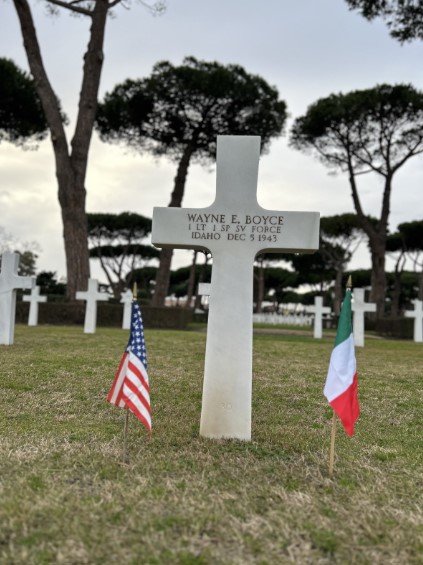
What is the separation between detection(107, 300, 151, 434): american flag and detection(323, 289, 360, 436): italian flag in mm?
1110

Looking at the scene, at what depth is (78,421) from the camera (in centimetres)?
407

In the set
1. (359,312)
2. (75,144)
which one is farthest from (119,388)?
(75,144)

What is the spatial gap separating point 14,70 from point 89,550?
22804 millimetres

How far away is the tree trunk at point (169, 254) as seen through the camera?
21.4 meters

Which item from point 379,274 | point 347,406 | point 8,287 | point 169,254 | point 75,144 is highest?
point 75,144

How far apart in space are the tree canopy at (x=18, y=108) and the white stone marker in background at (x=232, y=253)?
67.0 ft

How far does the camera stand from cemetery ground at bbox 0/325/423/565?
2.12m

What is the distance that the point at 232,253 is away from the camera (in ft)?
12.3

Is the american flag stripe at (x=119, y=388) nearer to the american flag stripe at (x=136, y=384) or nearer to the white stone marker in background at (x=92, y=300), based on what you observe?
the american flag stripe at (x=136, y=384)

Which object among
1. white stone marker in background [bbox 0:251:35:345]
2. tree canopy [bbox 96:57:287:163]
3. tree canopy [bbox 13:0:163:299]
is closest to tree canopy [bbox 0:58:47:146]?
tree canopy [bbox 96:57:287:163]

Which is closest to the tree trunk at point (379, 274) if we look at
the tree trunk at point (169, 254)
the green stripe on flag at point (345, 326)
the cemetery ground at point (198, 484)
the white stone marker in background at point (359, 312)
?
the tree trunk at point (169, 254)

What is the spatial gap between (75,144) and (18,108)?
7527 mm

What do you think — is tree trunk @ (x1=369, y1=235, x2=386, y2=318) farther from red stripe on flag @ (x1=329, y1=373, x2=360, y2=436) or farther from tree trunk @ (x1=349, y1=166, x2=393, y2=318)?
red stripe on flag @ (x1=329, y1=373, x2=360, y2=436)

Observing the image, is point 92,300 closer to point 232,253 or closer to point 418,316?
point 418,316
